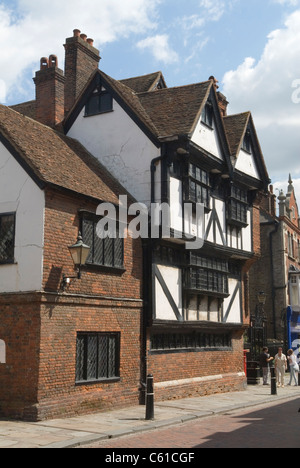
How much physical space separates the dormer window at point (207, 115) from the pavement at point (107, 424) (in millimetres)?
9076

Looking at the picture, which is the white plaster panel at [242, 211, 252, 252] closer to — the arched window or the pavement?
the pavement

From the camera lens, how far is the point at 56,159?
1480 centimetres

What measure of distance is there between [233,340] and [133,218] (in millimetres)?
7852

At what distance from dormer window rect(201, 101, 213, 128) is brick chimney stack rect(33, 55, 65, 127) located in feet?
16.2

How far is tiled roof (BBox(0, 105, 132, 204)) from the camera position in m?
13.3

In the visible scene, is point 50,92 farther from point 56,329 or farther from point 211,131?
point 56,329

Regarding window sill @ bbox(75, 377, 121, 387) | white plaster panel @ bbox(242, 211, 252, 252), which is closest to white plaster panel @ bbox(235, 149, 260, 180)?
white plaster panel @ bbox(242, 211, 252, 252)

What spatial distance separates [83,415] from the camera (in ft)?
42.4

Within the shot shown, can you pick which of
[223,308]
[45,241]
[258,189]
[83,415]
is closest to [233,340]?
[223,308]

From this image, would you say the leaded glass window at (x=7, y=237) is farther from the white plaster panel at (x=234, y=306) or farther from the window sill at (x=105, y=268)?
the white plaster panel at (x=234, y=306)

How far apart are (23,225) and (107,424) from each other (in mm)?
4947

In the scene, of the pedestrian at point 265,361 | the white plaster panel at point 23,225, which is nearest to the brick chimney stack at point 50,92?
the white plaster panel at point 23,225

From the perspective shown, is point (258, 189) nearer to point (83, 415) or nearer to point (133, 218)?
point (133, 218)
